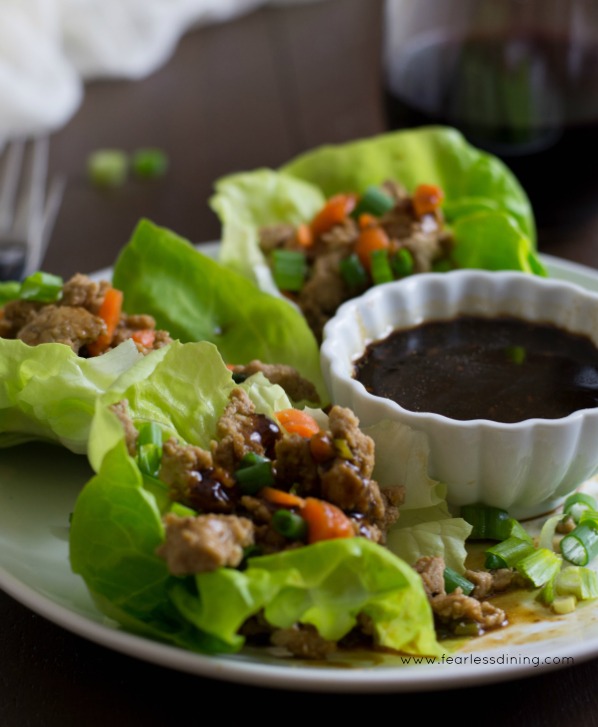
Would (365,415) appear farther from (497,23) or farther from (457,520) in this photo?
(497,23)

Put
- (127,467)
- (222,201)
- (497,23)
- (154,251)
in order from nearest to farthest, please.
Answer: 1. (127,467)
2. (154,251)
3. (222,201)
4. (497,23)

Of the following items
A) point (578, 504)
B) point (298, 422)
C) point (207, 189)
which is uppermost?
point (298, 422)

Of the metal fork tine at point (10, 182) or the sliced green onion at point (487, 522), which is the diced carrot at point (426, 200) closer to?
the sliced green onion at point (487, 522)

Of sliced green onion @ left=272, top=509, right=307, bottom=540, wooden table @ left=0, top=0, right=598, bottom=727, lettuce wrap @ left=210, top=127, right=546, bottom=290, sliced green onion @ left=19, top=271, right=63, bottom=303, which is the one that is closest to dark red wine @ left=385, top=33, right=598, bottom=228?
lettuce wrap @ left=210, top=127, right=546, bottom=290

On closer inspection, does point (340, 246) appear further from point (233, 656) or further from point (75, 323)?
point (233, 656)

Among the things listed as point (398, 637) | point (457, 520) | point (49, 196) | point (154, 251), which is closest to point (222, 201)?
point (154, 251)

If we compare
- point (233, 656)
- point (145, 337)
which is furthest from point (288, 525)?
point (145, 337)

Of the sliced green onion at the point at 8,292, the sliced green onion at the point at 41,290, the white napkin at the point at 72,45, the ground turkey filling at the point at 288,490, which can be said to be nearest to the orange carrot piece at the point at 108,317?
the sliced green onion at the point at 41,290
